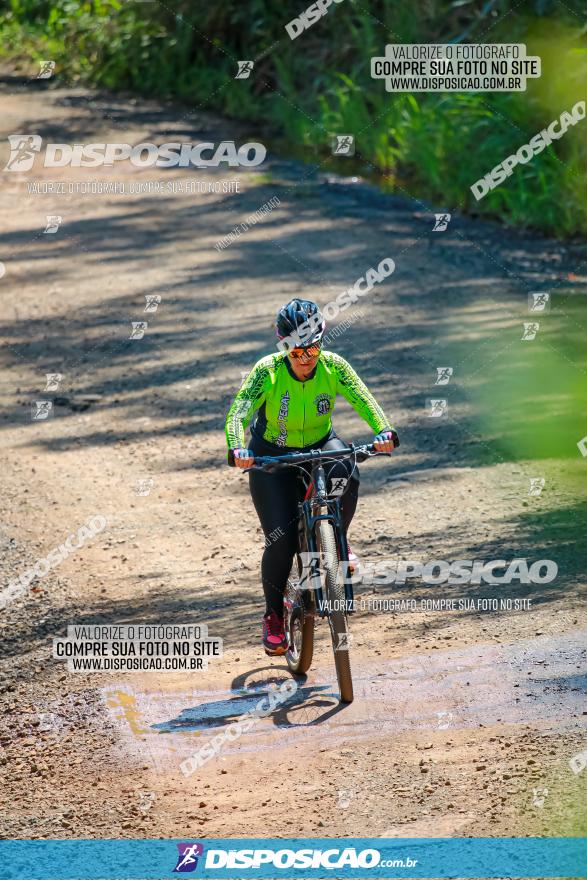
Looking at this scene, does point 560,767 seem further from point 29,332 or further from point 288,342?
point 29,332

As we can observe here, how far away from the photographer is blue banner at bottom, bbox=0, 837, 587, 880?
5777 millimetres

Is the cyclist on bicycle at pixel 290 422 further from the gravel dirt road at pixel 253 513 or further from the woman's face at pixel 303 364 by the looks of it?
the gravel dirt road at pixel 253 513

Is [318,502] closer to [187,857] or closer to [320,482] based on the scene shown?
[320,482]

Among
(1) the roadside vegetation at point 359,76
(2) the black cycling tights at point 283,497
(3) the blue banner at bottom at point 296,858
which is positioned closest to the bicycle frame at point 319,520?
(2) the black cycling tights at point 283,497

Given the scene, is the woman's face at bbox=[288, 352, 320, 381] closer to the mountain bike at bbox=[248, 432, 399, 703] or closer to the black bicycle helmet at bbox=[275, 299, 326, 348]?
the black bicycle helmet at bbox=[275, 299, 326, 348]

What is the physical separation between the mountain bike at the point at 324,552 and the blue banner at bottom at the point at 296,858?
1.44m

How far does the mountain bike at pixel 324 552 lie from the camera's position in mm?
7273

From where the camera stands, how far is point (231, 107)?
2339 centimetres

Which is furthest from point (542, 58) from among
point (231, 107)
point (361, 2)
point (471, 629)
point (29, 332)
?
point (471, 629)

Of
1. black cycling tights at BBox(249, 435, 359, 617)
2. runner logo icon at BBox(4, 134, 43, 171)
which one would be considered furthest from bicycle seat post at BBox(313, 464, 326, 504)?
runner logo icon at BBox(4, 134, 43, 171)

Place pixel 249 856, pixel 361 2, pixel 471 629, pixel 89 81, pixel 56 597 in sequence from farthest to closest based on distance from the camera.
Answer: pixel 89 81
pixel 361 2
pixel 56 597
pixel 471 629
pixel 249 856

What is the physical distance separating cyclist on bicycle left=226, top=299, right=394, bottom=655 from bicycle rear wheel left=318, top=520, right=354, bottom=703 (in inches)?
10.7

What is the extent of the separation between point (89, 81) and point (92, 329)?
1188 cm

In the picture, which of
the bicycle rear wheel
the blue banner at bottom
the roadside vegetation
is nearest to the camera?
the blue banner at bottom
